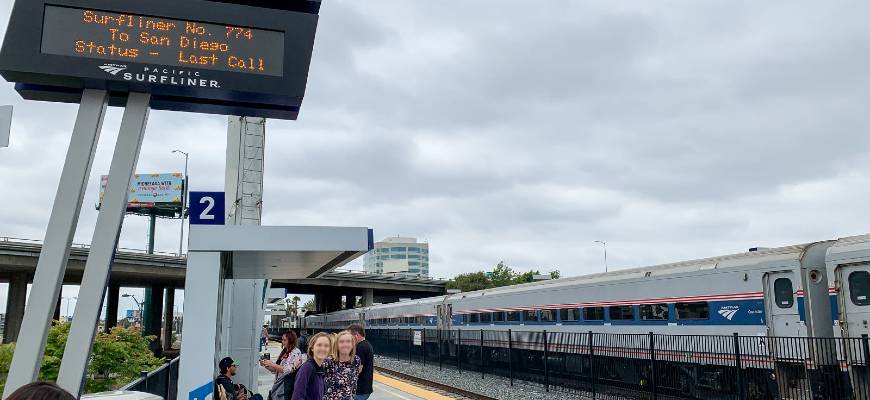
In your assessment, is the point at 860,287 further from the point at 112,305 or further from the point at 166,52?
the point at 112,305

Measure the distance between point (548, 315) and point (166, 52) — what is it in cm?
1790

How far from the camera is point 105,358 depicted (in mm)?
18203

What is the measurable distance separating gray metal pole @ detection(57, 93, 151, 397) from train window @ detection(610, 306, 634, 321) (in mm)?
14578

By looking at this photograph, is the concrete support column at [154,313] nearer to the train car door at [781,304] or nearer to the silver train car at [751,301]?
the silver train car at [751,301]

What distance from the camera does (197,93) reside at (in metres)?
6.64

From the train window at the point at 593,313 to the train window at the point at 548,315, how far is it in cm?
184

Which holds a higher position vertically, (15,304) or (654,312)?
(15,304)

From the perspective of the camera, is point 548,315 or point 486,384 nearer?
point 486,384

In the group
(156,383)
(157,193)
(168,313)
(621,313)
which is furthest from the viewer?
(157,193)

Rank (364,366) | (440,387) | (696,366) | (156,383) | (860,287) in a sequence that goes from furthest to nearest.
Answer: (440,387) < (696,366) < (860,287) < (156,383) < (364,366)

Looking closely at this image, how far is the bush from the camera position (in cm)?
1603

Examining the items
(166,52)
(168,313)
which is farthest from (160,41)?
(168,313)

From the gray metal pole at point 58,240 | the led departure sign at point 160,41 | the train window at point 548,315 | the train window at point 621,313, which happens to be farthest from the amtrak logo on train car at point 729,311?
the gray metal pole at point 58,240

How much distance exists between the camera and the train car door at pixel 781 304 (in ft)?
44.1
